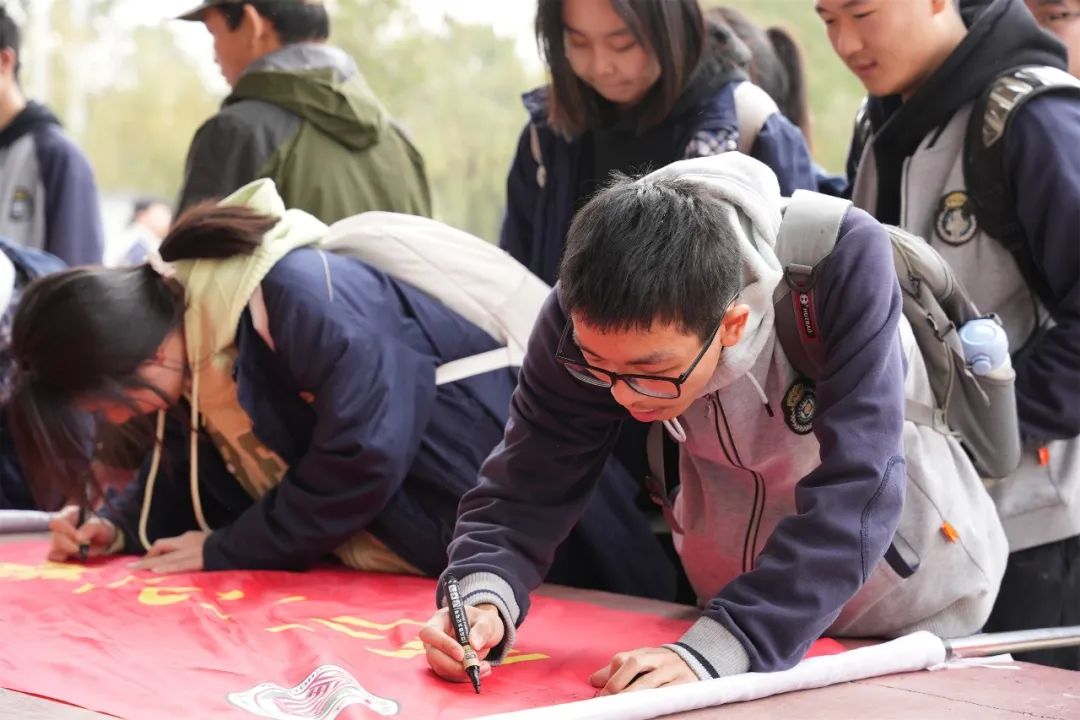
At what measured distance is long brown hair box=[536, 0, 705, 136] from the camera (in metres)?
3.01

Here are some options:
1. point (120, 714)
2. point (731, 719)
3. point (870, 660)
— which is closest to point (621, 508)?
point (870, 660)

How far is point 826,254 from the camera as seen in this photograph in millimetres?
1998

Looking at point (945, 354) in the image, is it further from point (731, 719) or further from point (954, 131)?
point (731, 719)

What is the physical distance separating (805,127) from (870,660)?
2.28 meters

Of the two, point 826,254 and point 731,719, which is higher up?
point 826,254

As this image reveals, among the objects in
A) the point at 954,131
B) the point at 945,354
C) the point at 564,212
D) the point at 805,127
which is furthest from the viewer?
the point at 805,127

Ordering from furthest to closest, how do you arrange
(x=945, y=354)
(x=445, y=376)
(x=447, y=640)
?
1. (x=445, y=376)
2. (x=945, y=354)
3. (x=447, y=640)

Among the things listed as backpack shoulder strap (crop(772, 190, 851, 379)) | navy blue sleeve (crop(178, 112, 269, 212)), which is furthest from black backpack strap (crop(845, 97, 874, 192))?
navy blue sleeve (crop(178, 112, 269, 212))

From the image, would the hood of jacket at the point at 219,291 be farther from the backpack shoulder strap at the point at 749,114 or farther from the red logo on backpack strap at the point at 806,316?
the red logo on backpack strap at the point at 806,316

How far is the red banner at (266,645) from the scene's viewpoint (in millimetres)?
2051

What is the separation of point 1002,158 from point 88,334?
1.80 m

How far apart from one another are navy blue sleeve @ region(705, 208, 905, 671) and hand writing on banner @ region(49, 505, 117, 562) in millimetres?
1843

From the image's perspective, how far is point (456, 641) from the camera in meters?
2.09

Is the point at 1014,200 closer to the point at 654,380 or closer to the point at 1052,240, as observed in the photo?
the point at 1052,240
